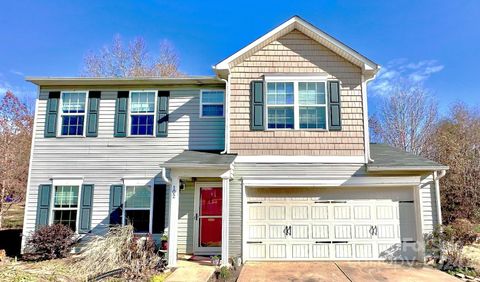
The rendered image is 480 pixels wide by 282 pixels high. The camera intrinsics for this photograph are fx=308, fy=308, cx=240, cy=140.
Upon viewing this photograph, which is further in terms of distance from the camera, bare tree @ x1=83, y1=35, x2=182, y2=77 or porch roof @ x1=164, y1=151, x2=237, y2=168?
bare tree @ x1=83, y1=35, x2=182, y2=77

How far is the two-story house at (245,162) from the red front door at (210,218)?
0.11 feet

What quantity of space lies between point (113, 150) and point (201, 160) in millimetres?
3420

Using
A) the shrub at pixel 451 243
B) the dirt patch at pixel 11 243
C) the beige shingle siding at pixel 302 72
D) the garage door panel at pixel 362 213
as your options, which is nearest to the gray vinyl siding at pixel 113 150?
the beige shingle siding at pixel 302 72

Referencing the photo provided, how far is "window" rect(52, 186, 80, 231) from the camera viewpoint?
32.6 ft

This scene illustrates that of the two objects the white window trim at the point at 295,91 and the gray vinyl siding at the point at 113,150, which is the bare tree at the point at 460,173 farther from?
the gray vinyl siding at the point at 113,150

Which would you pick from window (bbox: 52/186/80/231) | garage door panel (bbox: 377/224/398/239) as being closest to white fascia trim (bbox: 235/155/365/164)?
garage door panel (bbox: 377/224/398/239)

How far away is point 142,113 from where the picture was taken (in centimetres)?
1037

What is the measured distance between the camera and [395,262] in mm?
8898

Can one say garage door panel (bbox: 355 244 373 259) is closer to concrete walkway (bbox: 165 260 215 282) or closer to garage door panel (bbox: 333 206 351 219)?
garage door panel (bbox: 333 206 351 219)

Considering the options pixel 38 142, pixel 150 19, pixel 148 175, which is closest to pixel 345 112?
pixel 148 175

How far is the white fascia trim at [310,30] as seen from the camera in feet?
30.8

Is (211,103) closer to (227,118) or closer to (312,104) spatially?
(227,118)

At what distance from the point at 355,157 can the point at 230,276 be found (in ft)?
16.5

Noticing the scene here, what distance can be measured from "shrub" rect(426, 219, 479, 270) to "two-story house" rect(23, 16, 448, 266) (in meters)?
→ 0.38
